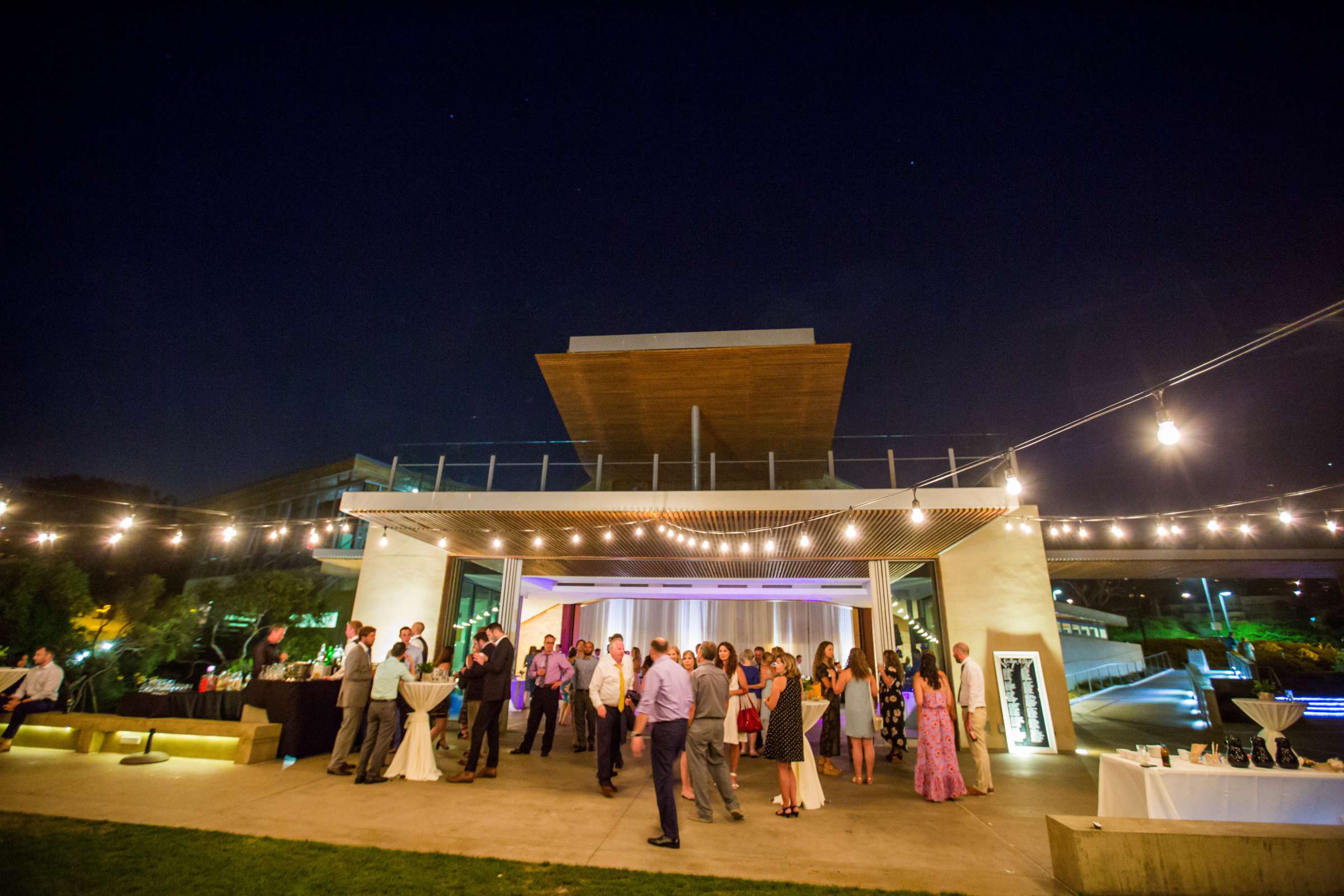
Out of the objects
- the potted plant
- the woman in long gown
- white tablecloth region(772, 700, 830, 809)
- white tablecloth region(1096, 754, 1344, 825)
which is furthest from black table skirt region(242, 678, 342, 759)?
the potted plant

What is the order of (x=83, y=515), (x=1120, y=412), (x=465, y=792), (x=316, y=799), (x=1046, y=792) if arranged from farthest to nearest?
1. (x=83, y=515)
2. (x=1046, y=792)
3. (x=465, y=792)
4. (x=316, y=799)
5. (x=1120, y=412)

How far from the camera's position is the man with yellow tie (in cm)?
551

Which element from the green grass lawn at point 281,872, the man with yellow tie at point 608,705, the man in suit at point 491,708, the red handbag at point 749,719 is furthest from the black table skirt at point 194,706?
the red handbag at point 749,719

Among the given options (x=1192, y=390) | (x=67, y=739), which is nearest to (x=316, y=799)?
(x=67, y=739)

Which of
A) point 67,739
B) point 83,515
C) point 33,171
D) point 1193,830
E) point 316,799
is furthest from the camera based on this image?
point 83,515

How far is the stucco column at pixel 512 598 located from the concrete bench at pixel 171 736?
15.9 feet

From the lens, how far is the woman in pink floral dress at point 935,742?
222 inches

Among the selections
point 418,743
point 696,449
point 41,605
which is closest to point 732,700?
point 418,743

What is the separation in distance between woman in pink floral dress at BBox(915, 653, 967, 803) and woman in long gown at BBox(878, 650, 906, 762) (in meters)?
1.71

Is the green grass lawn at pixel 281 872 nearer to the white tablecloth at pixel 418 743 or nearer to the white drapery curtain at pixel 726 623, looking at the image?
the white tablecloth at pixel 418 743

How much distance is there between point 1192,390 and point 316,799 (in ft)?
25.8

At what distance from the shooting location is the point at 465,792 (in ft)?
17.6

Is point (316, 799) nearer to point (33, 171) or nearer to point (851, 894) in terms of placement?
point (851, 894)

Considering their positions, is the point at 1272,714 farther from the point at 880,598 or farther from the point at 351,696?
the point at 351,696
